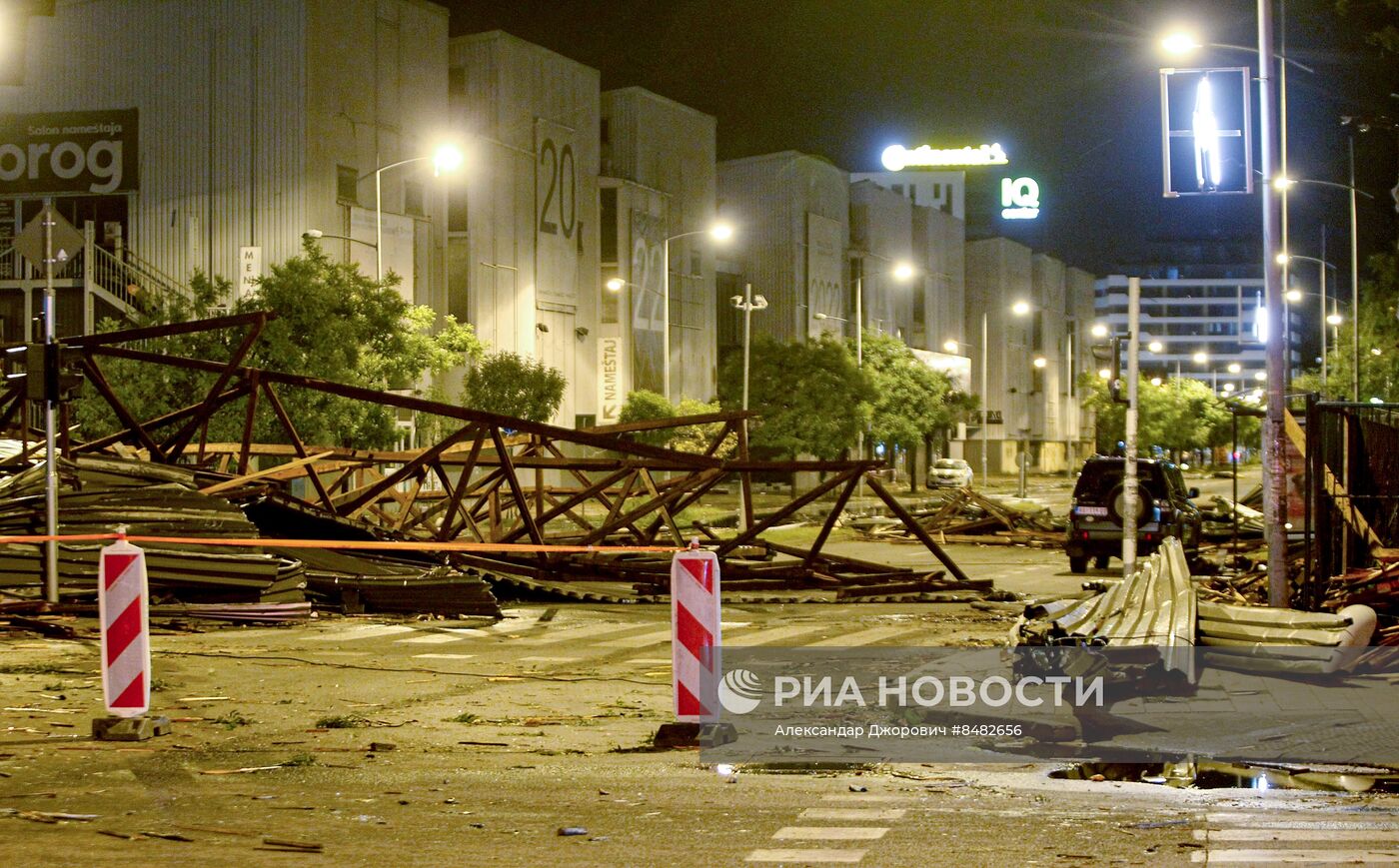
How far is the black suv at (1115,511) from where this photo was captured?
74.1 feet

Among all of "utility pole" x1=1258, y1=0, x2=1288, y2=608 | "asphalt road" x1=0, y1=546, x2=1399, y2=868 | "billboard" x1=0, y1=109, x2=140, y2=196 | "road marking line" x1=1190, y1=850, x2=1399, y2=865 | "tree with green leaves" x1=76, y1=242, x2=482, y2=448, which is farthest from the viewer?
"billboard" x1=0, y1=109, x2=140, y2=196

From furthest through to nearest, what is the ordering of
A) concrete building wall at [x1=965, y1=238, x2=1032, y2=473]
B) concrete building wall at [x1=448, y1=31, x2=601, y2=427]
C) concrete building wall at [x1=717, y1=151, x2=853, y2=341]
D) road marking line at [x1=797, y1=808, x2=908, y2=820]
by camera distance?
concrete building wall at [x1=965, y1=238, x2=1032, y2=473]
concrete building wall at [x1=717, y1=151, x2=853, y2=341]
concrete building wall at [x1=448, y1=31, x2=601, y2=427]
road marking line at [x1=797, y1=808, x2=908, y2=820]

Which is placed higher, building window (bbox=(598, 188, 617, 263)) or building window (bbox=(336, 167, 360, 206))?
building window (bbox=(598, 188, 617, 263))

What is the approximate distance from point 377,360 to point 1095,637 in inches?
1196

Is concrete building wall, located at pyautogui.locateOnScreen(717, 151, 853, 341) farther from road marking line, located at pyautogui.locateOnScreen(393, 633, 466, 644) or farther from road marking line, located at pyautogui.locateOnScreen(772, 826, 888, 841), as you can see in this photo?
road marking line, located at pyautogui.locateOnScreen(772, 826, 888, 841)

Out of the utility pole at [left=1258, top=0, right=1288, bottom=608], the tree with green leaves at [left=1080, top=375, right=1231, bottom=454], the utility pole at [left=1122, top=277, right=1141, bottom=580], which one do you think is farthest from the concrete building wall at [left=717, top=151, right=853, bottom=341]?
the utility pole at [left=1258, top=0, right=1288, bottom=608]

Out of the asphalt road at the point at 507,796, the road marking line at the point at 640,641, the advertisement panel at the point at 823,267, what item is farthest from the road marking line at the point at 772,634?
the advertisement panel at the point at 823,267

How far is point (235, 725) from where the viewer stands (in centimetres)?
928

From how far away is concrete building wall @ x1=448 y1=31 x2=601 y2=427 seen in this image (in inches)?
2216

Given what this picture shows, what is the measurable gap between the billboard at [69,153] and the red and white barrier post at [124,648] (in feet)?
154

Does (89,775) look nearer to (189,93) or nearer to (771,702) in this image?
(771,702)

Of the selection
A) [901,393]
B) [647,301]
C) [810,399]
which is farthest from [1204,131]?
[901,393]

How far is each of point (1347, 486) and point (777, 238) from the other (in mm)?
64718

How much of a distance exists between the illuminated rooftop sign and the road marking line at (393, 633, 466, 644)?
12902 cm
